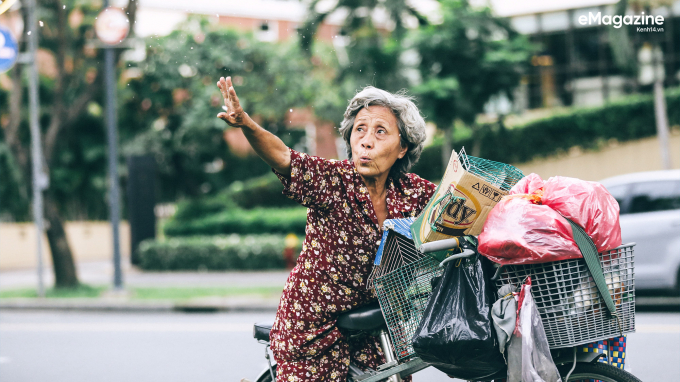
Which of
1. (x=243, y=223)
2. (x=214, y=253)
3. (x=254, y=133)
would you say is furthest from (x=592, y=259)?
(x=243, y=223)

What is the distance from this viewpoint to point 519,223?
2.12m

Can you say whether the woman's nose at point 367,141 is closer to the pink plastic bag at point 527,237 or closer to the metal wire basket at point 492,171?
the metal wire basket at point 492,171

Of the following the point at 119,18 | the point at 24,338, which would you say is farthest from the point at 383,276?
the point at 119,18

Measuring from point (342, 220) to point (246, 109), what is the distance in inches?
644

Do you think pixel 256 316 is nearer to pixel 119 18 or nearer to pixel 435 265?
pixel 119 18

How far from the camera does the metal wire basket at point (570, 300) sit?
214cm

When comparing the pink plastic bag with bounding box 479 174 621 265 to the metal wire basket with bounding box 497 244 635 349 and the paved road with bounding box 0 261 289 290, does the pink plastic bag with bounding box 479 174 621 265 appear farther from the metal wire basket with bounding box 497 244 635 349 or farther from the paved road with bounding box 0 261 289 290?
the paved road with bounding box 0 261 289 290

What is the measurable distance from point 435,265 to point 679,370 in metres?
3.58

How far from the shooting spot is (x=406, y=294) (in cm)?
241

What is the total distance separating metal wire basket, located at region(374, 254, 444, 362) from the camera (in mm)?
2395

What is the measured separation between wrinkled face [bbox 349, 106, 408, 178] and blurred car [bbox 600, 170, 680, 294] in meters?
6.24

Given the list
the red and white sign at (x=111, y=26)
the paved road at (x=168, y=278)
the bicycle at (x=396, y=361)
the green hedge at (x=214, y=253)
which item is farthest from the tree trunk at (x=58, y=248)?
the bicycle at (x=396, y=361)

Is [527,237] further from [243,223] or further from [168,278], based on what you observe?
[243,223]

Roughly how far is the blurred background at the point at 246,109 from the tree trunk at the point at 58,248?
0.03 meters
